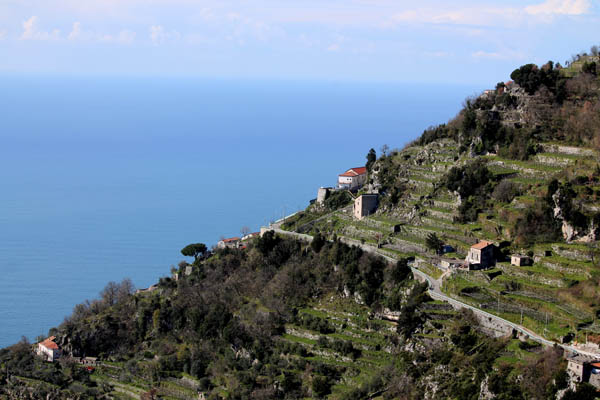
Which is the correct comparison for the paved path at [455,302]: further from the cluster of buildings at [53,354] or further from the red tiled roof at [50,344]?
the red tiled roof at [50,344]

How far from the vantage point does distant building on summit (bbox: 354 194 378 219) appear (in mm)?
51812

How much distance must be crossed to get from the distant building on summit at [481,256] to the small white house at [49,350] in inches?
1070

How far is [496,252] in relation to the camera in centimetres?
4047

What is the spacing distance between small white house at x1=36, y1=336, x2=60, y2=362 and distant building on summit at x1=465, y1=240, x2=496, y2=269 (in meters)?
27.2

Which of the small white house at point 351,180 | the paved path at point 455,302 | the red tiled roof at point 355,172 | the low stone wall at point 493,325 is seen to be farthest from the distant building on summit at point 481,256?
the red tiled roof at point 355,172

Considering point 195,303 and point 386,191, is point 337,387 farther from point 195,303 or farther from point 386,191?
point 386,191

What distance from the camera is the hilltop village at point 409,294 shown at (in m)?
34.3

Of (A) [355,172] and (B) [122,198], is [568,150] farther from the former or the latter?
(B) [122,198]

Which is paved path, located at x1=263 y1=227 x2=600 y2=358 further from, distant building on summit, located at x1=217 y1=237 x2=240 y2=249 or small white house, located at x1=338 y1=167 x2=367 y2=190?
small white house, located at x1=338 y1=167 x2=367 y2=190

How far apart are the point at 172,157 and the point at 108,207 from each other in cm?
5086

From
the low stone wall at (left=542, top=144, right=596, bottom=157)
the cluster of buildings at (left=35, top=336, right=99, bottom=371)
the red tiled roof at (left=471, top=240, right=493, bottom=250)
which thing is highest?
the low stone wall at (left=542, top=144, right=596, bottom=157)

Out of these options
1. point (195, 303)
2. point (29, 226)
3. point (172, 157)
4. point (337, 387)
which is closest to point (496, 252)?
Result: point (337, 387)

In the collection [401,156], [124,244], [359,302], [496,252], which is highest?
[401,156]

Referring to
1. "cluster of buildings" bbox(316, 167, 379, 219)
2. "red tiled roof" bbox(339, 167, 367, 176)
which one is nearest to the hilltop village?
"cluster of buildings" bbox(316, 167, 379, 219)
